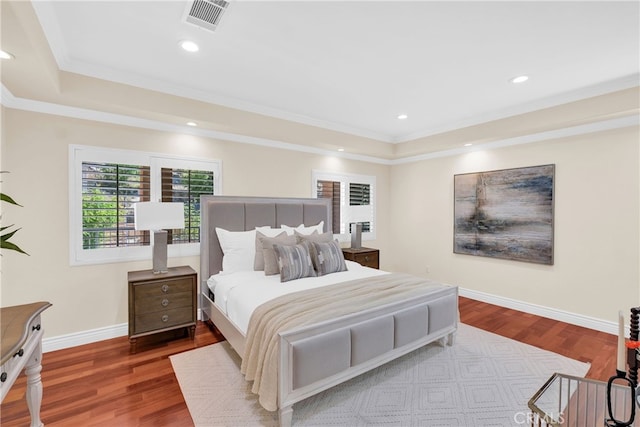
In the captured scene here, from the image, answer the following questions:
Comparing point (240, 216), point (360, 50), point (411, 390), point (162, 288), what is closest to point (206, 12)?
point (360, 50)

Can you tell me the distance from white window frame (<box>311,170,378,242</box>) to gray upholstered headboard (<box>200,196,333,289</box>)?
1.48 feet

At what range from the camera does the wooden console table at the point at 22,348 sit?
1.28 metres

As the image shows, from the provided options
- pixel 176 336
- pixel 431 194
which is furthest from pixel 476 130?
pixel 176 336

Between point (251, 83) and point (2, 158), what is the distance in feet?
7.59

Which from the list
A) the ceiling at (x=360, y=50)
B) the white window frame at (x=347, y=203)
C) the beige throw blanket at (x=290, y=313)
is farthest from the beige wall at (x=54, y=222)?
the white window frame at (x=347, y=203)

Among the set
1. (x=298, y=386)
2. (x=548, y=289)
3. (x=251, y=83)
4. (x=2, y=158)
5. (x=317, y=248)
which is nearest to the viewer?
(x=298, y=386)

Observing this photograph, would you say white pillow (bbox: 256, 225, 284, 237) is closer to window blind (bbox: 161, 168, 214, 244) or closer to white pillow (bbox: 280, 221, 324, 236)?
white pillow (bbox: 280, 221, 324, 236)

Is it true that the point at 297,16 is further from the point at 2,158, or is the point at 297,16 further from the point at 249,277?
the point at 2,158

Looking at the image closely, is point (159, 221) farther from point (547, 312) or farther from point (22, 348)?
point (547, 312)

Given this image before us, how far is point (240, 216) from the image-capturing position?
150 inches

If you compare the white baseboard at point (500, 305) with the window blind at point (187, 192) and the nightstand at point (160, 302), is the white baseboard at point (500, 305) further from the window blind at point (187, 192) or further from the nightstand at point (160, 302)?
the window blind at point (187, 192)

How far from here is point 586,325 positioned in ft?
11.5

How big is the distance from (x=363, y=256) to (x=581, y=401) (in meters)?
3.05

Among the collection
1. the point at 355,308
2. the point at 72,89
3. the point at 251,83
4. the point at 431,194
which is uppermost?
the point at 251,83
